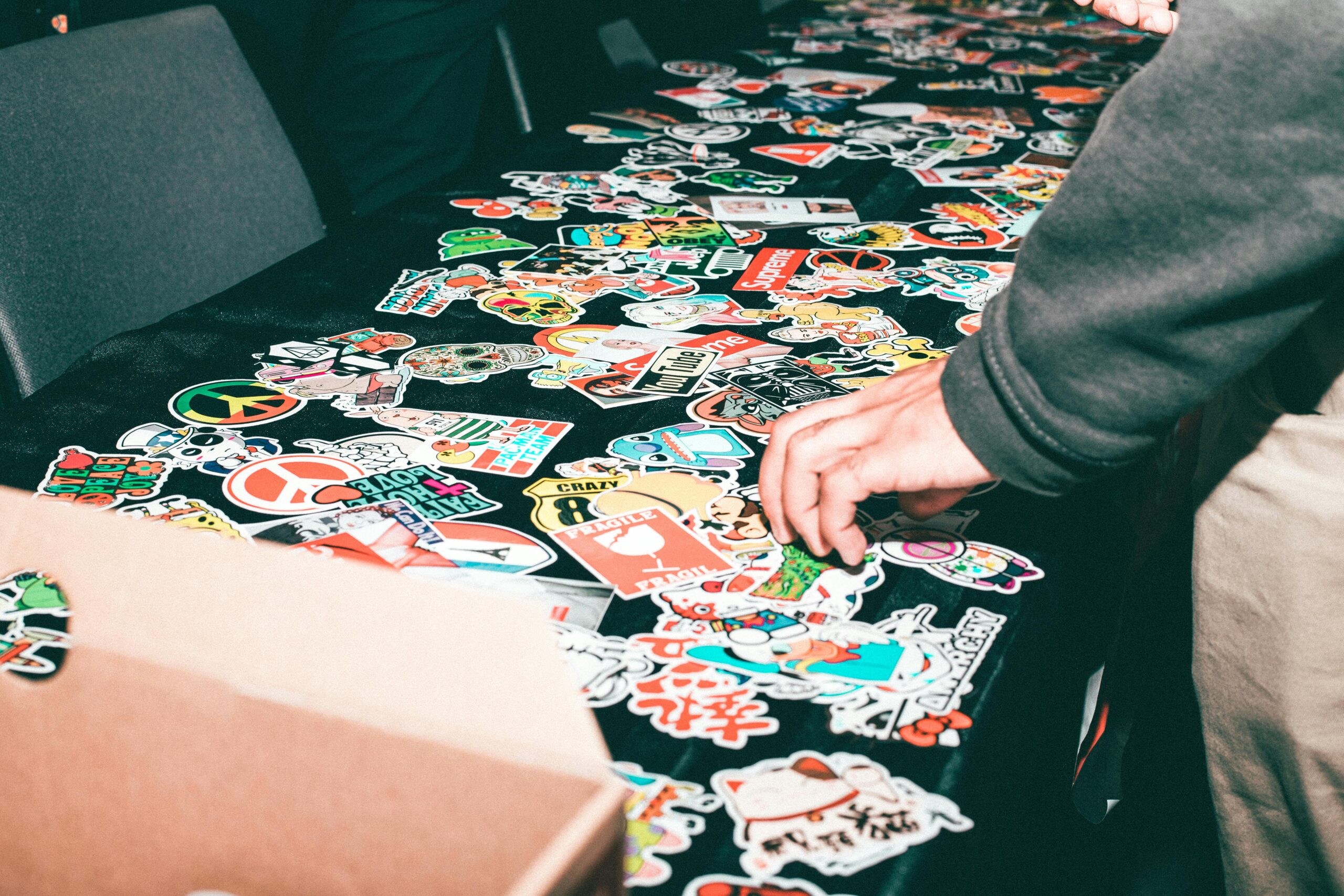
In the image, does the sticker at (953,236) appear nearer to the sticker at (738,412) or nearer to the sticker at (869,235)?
the sticker at (869,235)

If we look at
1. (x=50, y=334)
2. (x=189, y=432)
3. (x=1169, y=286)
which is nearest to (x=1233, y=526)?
(x=1169, y=286)

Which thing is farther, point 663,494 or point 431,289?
point 431,289

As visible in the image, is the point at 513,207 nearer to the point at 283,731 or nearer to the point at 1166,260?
the point at 1166,260

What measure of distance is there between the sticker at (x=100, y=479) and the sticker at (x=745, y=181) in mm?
883

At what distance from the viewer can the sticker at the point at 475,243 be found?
125cm

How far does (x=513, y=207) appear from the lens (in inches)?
54.8

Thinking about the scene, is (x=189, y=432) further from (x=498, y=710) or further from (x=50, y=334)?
(x=498, y=710)

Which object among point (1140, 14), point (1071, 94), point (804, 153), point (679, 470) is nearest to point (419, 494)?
point (679, 470)

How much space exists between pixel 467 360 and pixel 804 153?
32.0 inches

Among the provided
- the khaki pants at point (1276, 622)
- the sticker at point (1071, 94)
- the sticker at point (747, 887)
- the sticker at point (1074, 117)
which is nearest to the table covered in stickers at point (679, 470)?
the sticker at point (747, 887)

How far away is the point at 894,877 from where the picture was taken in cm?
49

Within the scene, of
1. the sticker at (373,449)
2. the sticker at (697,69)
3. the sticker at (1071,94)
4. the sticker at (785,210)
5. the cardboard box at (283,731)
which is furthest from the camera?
the sticker at (697,69)

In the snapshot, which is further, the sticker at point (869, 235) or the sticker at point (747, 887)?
the sticker at point (869, 235)

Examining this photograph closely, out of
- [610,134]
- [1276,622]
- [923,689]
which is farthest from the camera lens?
[610,134]
